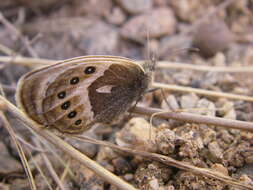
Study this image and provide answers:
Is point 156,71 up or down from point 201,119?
up

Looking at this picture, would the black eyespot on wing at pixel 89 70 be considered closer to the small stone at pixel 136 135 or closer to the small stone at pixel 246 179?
the small stone at pixel 136 135

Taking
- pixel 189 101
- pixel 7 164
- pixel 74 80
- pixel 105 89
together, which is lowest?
pixel 7 164

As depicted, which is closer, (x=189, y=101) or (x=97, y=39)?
(x=189, y=101)

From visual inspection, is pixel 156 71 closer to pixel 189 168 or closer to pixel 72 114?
pixel 72 114

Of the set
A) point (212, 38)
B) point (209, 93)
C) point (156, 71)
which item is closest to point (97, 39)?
point (156, 71)

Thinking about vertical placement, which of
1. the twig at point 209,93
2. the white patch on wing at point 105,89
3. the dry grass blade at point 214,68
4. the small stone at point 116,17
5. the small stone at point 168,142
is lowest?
the small stone at point 168,142

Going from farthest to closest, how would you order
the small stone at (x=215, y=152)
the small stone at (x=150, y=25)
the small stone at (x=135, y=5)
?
the small stone at (x=135, y=5) → the small stone at (x=150, y=25) → the small stone at (x=215, y=152)

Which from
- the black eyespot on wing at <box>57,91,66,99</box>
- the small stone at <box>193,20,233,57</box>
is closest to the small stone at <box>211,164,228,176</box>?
the black eyespot on wing at <box>57,91,66,99</box>

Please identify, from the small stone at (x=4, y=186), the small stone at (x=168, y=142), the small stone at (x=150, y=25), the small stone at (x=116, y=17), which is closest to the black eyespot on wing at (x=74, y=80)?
the small stone at (x=168, y=142)
